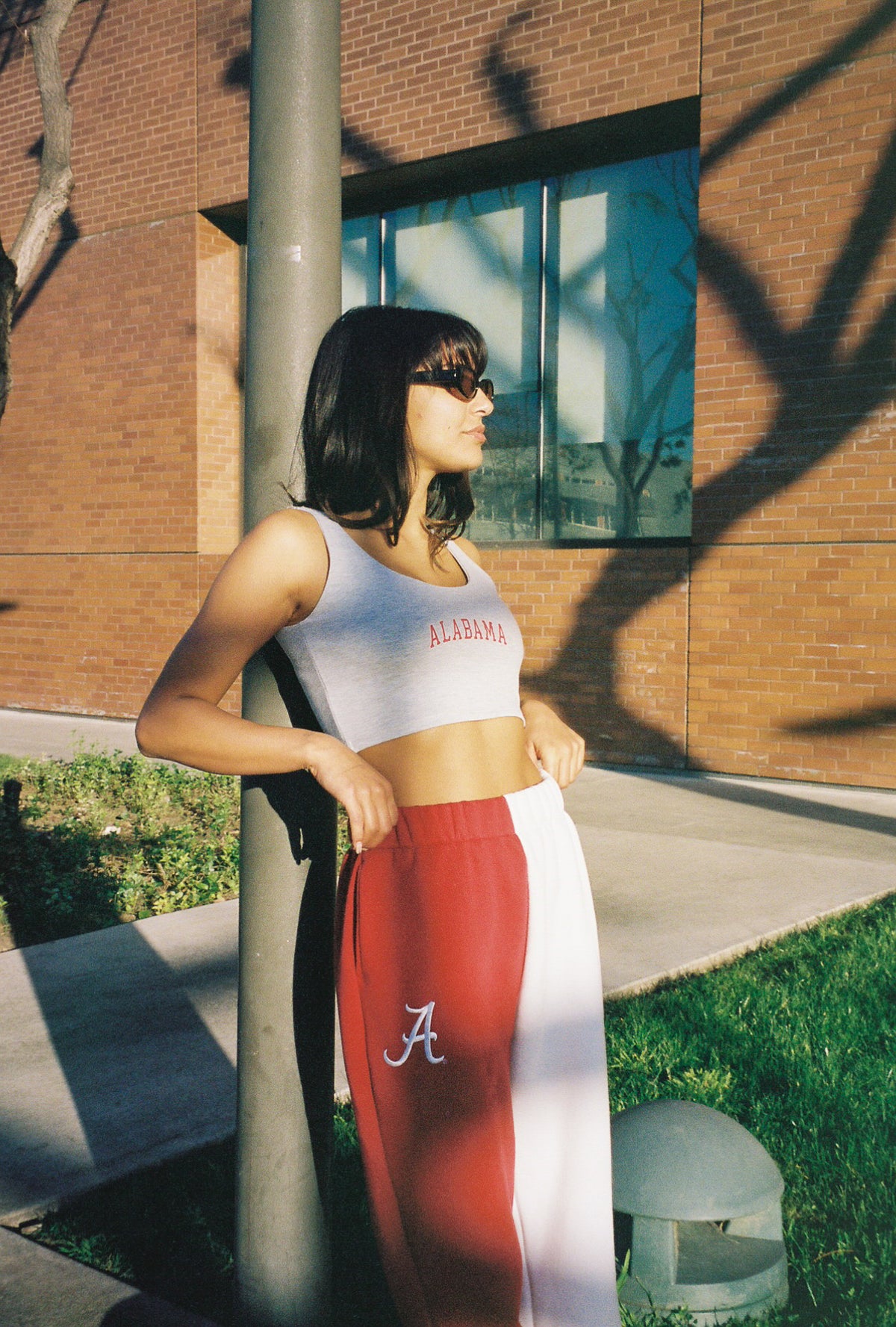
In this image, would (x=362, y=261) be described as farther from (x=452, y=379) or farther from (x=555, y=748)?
(x=555, y=748)

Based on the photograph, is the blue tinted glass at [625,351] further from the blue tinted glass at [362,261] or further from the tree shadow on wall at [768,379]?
the blue tinted glass at [362,261]

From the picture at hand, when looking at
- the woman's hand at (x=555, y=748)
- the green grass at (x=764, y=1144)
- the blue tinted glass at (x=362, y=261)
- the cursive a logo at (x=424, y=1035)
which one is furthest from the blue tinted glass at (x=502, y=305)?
the cursive a logo at (x=424, y=1035)

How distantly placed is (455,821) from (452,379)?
678 mm

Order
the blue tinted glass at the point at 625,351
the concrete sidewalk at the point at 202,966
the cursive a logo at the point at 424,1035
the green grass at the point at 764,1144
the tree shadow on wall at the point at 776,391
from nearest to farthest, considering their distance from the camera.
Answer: the cursive a logo at the point at 424,1035, the green grass at the point at 764,1144, the concrete sidewalk at the point at 202,966, the tree shadow on wall at the point at 776,391, the blue tinted glass at the point at 625,351

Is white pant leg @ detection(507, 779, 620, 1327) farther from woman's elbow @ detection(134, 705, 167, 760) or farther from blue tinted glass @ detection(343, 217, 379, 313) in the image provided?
blue tinted glass @ detection(343, 217, 379, 313)

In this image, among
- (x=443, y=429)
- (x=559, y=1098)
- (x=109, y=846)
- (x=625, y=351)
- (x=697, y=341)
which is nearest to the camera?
(x=559, y=1098)

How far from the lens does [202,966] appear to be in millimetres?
4484

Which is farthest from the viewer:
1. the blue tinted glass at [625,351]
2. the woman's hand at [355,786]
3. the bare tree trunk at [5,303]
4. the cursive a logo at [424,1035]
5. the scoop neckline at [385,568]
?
the blue tinted glass at [625,351]

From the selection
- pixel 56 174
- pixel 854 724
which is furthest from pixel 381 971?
pixel 56 174

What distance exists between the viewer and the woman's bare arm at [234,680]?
164 centimetres

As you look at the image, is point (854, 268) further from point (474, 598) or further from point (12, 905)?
point (474, 598)

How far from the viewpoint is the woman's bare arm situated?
1.64 m

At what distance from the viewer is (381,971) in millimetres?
1745

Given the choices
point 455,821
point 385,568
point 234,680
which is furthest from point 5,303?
point 455,821
